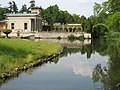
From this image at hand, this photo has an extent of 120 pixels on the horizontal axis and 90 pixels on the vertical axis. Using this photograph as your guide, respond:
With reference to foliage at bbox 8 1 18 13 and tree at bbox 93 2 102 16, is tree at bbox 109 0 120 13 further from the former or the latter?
foliage at bbox 8 1 18 13

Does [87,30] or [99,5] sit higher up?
[99,5]

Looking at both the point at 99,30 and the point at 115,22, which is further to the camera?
the point at 99,30

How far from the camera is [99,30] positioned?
87375mm

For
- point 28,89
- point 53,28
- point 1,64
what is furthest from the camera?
point 53,28

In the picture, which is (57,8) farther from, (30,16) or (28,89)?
(28,89)

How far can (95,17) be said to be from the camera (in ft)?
316

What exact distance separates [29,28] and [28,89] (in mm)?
65726

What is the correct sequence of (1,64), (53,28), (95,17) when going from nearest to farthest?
(1,64) → (53,28) → (95,17)

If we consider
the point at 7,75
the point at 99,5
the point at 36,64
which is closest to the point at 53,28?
the point at 99,5

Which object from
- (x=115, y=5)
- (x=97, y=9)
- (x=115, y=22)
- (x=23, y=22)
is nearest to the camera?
(x=115, y=22)

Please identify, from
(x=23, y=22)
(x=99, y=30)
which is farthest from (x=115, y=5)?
(x=23, y=22)

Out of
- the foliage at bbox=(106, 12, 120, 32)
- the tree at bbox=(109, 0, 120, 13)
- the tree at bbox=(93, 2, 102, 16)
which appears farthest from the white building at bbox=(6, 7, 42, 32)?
the tree at bbox=(93, 2, 102, 16)

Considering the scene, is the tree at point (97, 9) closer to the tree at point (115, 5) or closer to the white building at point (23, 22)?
the tree at point (115, 5)

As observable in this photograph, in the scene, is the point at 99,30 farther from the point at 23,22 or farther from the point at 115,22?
the point at 23,22
